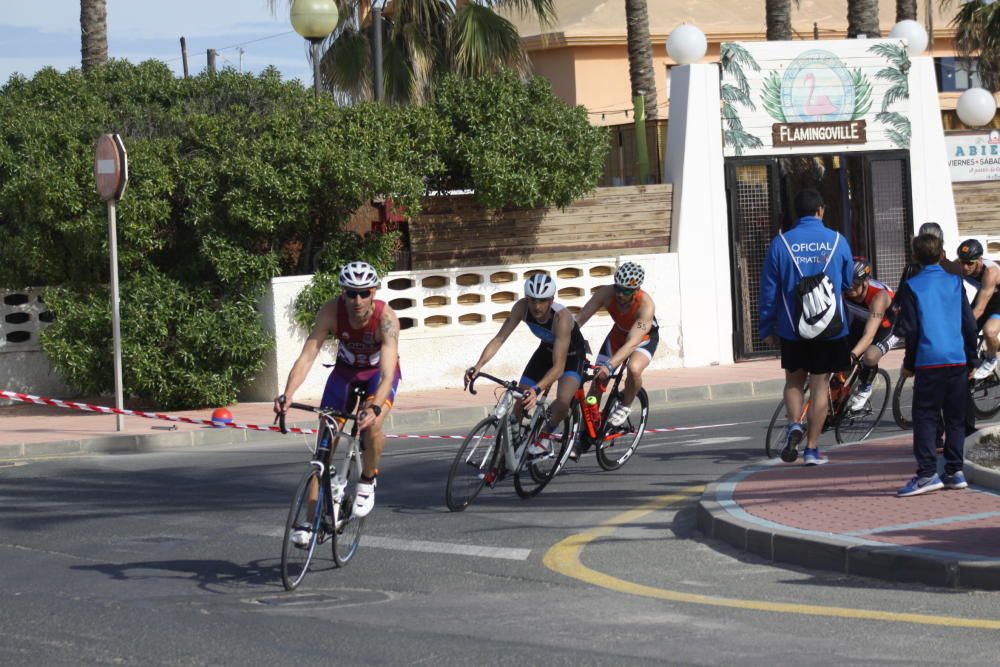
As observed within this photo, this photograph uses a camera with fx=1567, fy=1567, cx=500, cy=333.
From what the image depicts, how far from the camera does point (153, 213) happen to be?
1702 centimetres

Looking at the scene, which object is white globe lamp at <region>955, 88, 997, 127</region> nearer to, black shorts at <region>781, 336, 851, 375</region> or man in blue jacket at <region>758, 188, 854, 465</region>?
man in blue jacket at <region>758, 188, 854, 465</region>

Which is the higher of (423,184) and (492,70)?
(492,70)

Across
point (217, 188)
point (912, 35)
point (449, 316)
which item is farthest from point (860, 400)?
point (912, 35)

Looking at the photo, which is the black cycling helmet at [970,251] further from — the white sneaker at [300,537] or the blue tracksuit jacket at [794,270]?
the white sneaker at [300,537]

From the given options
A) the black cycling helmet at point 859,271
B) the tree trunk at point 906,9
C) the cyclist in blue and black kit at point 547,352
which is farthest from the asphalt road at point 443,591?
the tree trunk at point 906,9

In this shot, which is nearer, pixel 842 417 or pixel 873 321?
pixel 873 321

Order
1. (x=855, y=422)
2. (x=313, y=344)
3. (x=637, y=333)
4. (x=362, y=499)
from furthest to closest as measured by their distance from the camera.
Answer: (x=855, y=422), (x=637, y=333), (x=313, y=344), (x=362, y=499)

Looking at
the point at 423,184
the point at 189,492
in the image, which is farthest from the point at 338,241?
the point at 189,492

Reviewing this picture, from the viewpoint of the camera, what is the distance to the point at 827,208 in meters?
21.4

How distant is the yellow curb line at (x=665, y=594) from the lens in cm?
→ 679

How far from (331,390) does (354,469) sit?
55 centimetres

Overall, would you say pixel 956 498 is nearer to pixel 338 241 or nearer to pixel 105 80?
pixel 338 241

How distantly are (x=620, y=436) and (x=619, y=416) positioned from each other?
186mm

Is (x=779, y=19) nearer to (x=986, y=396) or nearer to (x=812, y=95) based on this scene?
(x=812, y=95)
